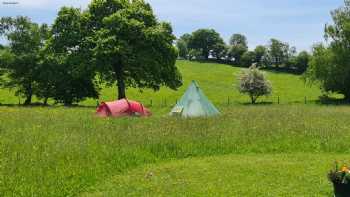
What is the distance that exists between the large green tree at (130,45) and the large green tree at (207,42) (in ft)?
299

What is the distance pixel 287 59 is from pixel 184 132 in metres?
108

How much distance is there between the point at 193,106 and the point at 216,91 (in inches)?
1846

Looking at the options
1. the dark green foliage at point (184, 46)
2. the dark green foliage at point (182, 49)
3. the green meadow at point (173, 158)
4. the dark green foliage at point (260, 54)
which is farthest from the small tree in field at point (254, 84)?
the dark green foliage at point (182, 49)

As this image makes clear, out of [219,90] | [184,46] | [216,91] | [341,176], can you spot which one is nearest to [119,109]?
[341,176]

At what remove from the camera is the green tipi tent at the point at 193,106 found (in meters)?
29.0

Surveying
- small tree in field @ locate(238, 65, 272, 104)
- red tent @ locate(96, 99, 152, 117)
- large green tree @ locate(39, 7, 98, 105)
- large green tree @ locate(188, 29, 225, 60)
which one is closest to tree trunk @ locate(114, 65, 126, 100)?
large green tree @ locate(39, 7, 98, 105)

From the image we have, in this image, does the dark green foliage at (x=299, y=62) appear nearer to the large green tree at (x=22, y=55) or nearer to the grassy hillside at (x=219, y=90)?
the grassy hillside at (x=219, y=90)

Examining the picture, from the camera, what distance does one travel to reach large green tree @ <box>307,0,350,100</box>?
58.5 m

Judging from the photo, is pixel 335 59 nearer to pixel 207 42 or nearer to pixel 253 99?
pixel 253 99

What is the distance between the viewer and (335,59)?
5897 centimetres

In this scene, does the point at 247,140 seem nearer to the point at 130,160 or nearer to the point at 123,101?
the point at 130,160

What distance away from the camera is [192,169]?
13859 mm

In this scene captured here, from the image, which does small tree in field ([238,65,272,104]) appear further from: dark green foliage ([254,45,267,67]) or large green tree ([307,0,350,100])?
dark green foliage ([254,45,267,67])

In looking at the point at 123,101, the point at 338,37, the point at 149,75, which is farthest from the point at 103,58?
the point at 338,37
